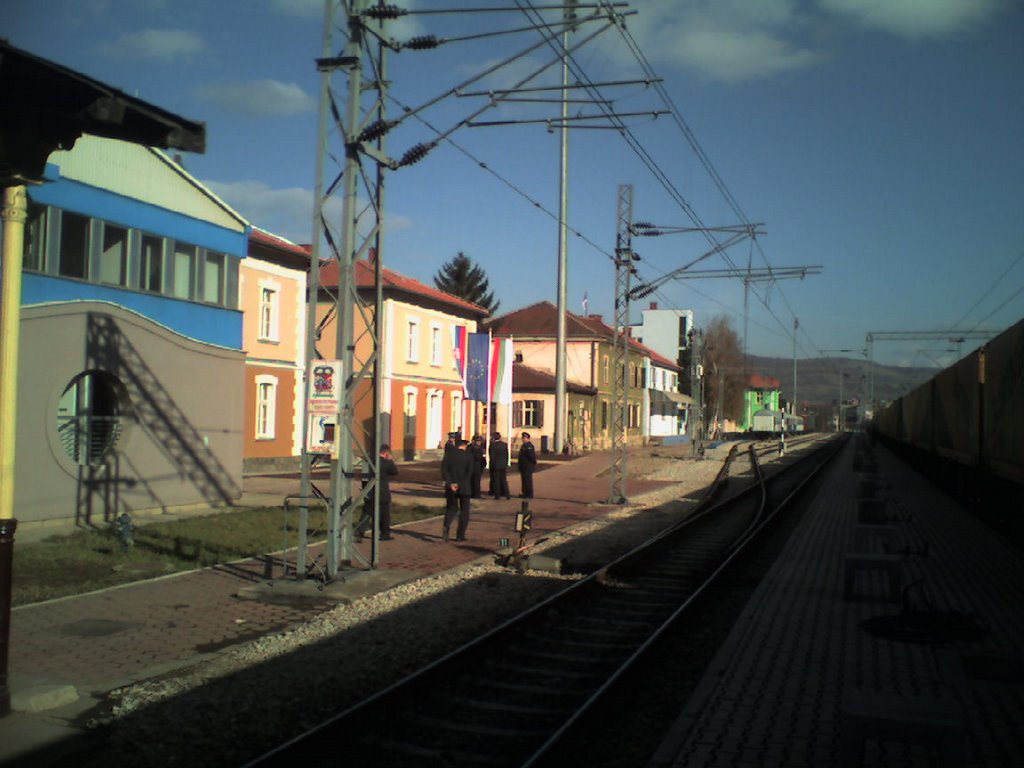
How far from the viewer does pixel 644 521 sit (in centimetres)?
2081

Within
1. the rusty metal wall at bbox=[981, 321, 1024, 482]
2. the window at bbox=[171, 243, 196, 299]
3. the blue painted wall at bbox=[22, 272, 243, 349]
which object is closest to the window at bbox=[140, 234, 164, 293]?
the blue painted wall at bbox=[22, 272, 243, 349]

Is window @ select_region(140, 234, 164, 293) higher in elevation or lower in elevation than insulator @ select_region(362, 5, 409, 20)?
lower

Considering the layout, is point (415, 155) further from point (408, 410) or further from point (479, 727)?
point (408, 410)

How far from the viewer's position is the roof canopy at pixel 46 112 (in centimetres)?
646

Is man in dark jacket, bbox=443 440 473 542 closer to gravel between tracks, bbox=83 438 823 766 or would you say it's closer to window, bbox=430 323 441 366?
gravel between tracks, bbox=83 438 823 766

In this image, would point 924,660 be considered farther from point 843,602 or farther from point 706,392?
point 706,392

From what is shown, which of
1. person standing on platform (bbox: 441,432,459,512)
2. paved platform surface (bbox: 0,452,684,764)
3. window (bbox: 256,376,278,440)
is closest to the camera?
paved platform surface (bbox: 0,452,684,764)

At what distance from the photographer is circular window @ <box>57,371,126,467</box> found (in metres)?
17.3

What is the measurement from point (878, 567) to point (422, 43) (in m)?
8.56

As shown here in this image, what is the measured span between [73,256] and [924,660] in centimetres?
1508

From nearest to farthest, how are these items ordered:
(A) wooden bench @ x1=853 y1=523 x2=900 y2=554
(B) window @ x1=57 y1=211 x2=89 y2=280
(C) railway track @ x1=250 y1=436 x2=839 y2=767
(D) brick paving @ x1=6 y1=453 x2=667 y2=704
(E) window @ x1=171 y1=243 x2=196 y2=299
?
(C) railway track @ x1=250 y1=436 x2=839 y2=767, (D) brick paving @ x1=6 y1=453 x2=667 y2=704, (A) wooden bench @ x1=853 y1=523 x2=900 y2=554, (B) window @ x1=57 y1=211 x2=89 y2=280, (E) window @ x1=171 y1=243 x2=196 y2=299

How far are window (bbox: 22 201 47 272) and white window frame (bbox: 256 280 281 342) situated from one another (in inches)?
519

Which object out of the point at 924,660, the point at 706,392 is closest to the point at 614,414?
the point at 924,660

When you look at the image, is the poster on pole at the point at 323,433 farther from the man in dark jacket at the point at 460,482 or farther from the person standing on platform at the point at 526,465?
the person standing on platform at the point at 526,465
